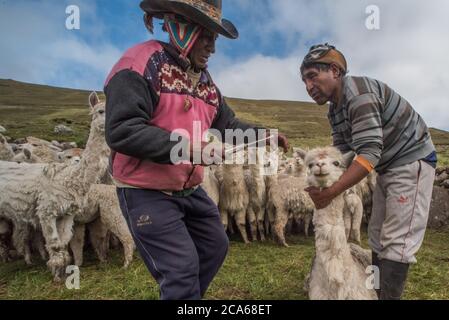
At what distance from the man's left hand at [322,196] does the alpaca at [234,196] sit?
4983 mm

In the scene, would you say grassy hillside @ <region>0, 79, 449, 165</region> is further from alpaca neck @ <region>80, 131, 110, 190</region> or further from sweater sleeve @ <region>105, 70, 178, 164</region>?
sweater sleeve @ <region>105, 70, 178, 164</region>

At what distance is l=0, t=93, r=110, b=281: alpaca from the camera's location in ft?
14.9

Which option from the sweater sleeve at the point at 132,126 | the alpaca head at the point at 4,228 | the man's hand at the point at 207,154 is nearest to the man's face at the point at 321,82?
the man's hand at the point at 207,154

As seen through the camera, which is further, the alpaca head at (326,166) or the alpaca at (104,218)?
the alpaca at (104,218)

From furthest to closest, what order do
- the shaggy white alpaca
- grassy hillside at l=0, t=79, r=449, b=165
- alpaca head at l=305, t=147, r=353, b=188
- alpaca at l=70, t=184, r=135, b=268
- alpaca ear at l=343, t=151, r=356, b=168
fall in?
grassy hillside at l=0, t=79, r=449, b=165
the shaggy white alpaca
alpaca at l=70, t=184, r=135, b=268
alpaca ear at l=343, t=151, r=356, b=168
alpaca head at l=305, t=147, r=353, b=188

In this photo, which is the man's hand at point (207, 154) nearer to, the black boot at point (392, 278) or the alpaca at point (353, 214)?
the black boot at point (392, 278)

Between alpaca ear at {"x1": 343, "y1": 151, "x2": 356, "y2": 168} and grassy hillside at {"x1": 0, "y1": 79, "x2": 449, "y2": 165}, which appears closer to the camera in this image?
alpaca ear at {"x1": 343, "y1": 151, "x2": 356, "y2": 168}

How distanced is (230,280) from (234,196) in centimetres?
308

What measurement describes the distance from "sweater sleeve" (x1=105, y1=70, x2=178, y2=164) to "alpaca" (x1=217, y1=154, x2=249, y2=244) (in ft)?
19.8

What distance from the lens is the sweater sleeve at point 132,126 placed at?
200 cm

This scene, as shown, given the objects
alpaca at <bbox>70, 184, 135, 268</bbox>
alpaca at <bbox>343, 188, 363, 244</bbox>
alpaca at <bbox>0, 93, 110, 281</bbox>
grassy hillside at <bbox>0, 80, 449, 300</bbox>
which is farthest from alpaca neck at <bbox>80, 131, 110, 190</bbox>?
alpaca at <bbox>343, 188, 363, 244</bbox>

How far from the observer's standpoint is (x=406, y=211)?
3.10m
